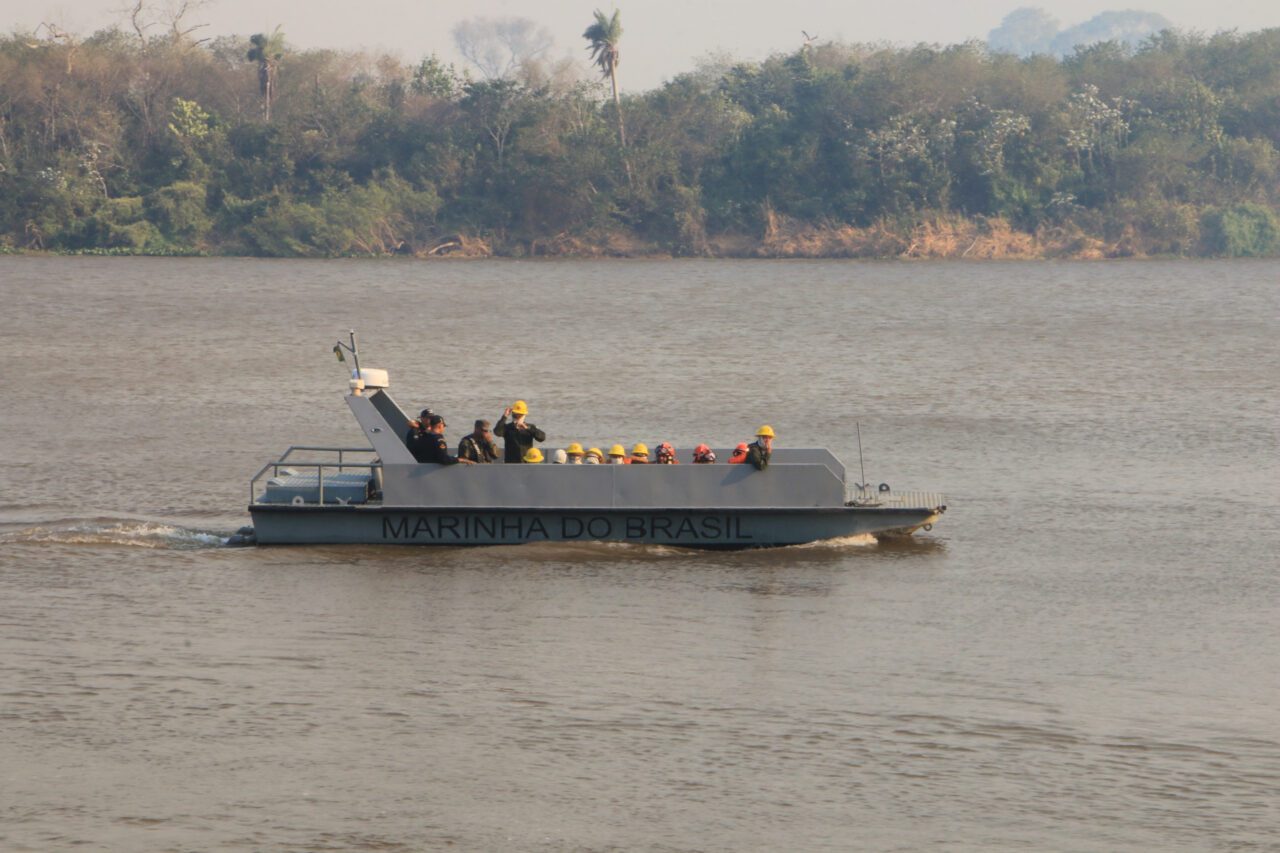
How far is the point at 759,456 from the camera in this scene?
59.8 feet

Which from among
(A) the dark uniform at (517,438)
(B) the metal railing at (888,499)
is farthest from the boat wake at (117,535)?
(B) the metal railing at (888,499)

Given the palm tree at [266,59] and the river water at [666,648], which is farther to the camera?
the palm tree at [266,59]

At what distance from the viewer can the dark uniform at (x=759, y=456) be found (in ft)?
59.8

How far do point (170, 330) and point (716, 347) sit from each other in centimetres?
1284

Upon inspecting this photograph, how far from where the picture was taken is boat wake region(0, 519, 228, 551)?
19.1 m

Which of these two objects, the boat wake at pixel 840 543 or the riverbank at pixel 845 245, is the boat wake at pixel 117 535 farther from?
the riverbank at pixel 845 245

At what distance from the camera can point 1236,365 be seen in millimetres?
37688

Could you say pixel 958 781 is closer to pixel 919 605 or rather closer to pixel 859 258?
pixel 919 605

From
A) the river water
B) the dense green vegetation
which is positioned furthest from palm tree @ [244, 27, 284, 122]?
the river water

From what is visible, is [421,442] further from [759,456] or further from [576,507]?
[759,456]

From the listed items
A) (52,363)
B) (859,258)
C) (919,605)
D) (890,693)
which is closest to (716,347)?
(52,363)

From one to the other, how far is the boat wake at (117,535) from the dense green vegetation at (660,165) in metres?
60.3

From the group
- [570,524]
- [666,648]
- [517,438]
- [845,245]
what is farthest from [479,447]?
[845,245]

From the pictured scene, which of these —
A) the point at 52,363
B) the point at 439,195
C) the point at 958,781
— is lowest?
the point at 958,781
